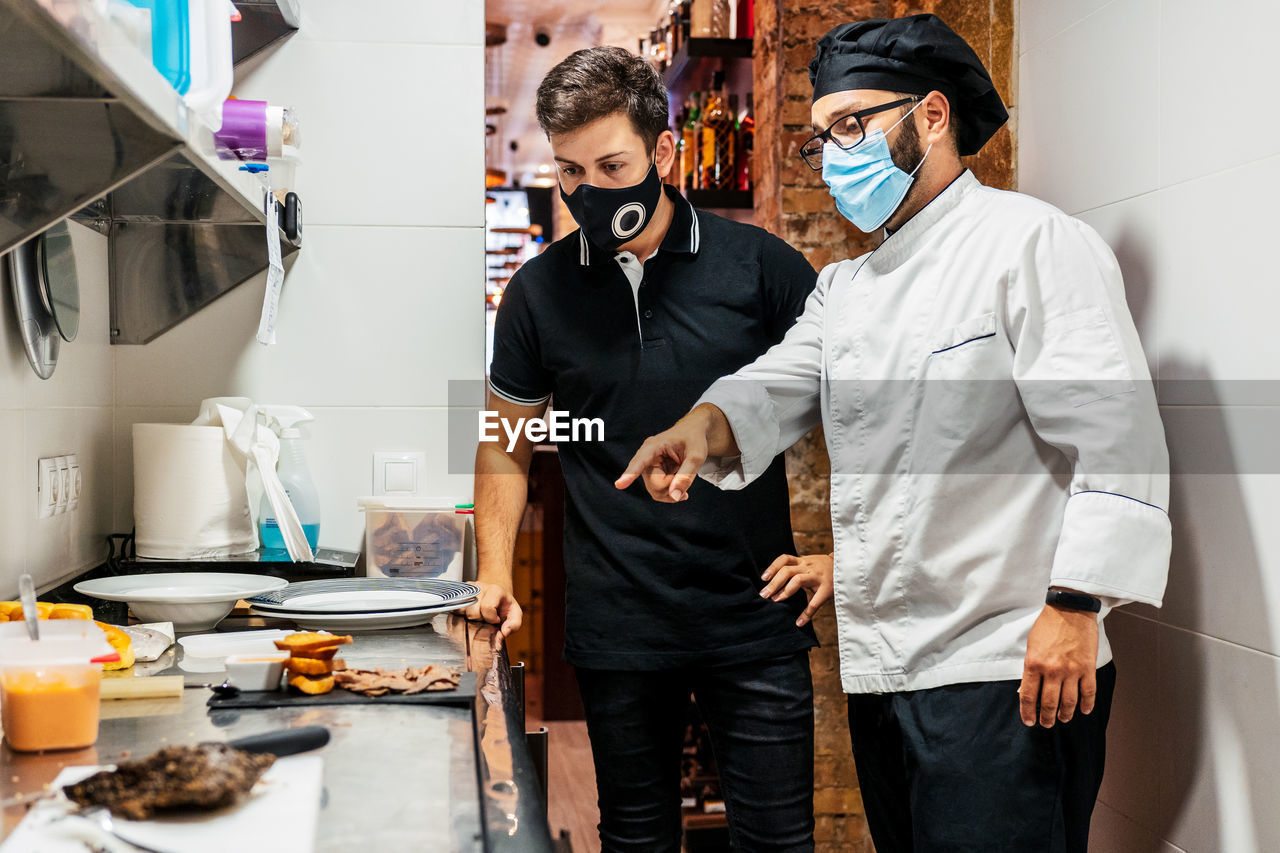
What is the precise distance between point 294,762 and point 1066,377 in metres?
0.92

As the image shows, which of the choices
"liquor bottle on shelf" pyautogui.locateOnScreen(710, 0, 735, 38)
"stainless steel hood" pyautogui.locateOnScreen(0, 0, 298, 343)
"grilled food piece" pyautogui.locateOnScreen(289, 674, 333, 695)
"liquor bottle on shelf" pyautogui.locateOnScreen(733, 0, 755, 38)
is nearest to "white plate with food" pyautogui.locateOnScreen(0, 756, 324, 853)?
"grilled food piece" pyautogui.locateOnScreen(289, 674, 333, 695)

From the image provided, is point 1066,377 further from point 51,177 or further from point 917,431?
point 51,177

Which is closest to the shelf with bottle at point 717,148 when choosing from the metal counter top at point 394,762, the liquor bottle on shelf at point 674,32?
the liquor bottle on shelf at point 674,32

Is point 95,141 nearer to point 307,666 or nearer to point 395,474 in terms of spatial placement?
point 307,666

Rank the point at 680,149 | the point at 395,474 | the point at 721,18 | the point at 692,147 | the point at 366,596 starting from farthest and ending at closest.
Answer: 1. the point at 680,149
2. the point at 692,147
3. the point at 721,18
4. the point at 395,474
5. the point at 366,596

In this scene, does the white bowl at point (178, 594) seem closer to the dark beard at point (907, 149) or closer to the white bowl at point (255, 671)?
the white bowl at point (255, 671)

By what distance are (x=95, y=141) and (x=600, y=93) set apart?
826 mm

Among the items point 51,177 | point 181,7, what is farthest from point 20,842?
point 181,7

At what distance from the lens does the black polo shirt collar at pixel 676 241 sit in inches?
64.9

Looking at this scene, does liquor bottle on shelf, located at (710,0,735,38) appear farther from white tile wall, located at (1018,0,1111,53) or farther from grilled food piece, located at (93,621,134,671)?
grilled food piece, located at (93,621,134,671)

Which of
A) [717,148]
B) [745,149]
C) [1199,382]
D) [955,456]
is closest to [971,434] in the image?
[955,456]

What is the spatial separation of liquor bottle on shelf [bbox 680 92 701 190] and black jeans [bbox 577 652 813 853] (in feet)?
6.30

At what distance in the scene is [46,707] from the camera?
88 centimetres

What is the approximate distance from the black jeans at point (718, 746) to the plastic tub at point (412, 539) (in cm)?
32
